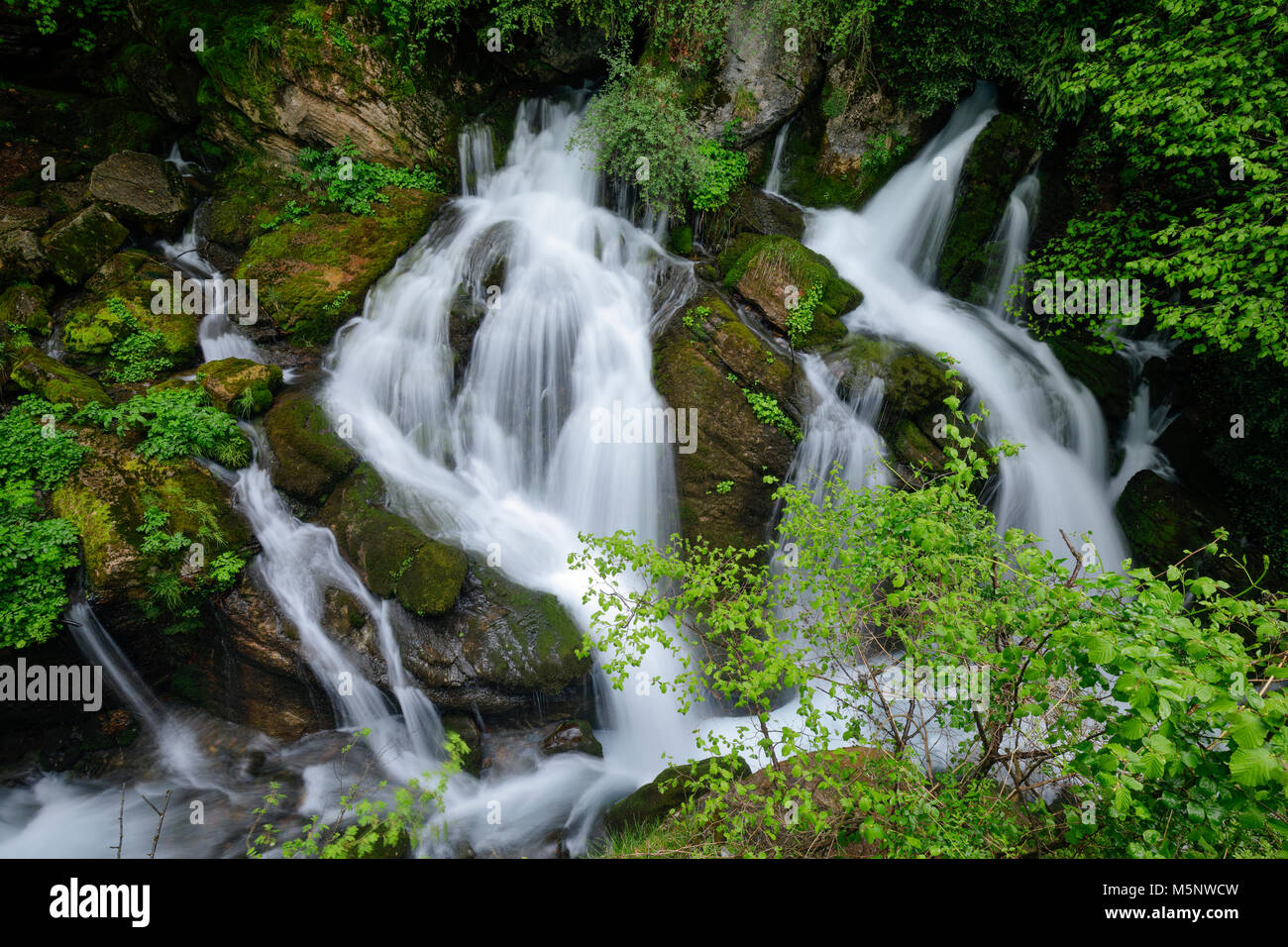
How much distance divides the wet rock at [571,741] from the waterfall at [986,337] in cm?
563

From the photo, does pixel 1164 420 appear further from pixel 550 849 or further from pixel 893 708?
pixel 550 849

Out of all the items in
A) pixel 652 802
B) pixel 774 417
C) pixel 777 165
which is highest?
pixel 777 165

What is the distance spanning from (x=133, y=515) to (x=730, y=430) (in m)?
6.41

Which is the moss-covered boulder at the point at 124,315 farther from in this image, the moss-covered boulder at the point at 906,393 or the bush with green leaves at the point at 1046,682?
the moss-covered boulder at the point at 906,393

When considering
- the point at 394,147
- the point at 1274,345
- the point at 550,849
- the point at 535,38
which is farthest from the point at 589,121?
the point at 550,849

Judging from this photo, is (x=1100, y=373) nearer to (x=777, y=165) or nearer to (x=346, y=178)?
(x=777, y=165)

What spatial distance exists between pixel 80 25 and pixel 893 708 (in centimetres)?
1587

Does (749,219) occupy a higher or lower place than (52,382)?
A: higher

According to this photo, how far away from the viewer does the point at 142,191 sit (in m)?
8.58

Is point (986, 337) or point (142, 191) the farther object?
point (986, 337)

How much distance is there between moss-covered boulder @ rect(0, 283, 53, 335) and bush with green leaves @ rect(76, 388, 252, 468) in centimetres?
188

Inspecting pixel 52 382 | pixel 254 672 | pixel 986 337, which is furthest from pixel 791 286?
pixel 52 382

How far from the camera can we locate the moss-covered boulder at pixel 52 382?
20.6 ft

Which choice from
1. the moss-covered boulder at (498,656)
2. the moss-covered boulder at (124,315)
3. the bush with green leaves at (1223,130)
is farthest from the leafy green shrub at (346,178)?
the bush with green leaves at (1223,130)
